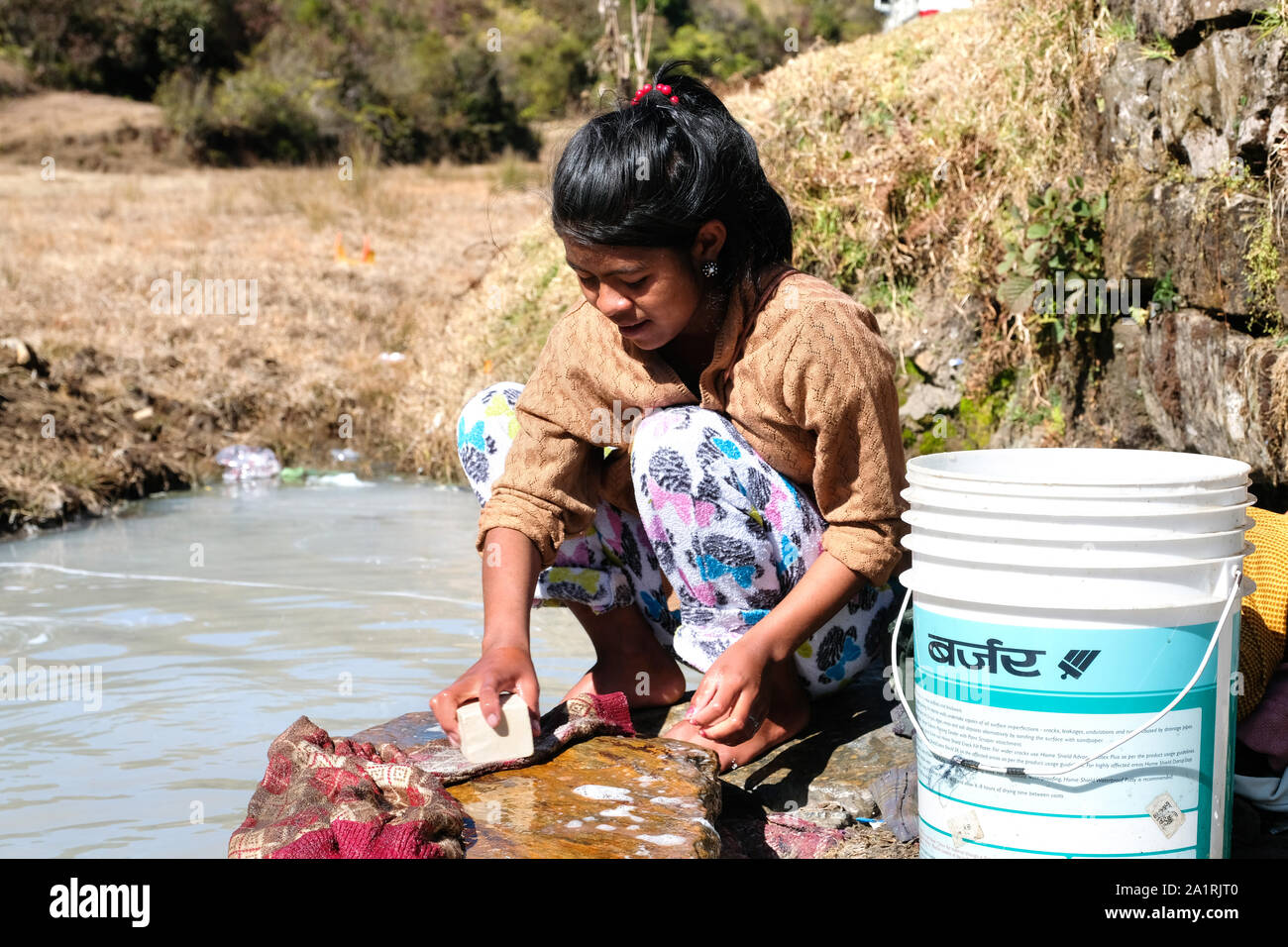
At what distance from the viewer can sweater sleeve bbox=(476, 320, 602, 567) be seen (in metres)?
2.42

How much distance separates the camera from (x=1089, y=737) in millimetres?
1681

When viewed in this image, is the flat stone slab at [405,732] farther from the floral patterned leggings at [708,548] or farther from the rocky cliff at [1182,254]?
the rocky cliff at [1182,254]

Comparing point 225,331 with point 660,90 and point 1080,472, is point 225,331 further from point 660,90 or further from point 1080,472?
point 1080,472

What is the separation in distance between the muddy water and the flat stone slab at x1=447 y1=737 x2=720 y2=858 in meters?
0.64

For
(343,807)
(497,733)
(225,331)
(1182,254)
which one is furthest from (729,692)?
(225,331)

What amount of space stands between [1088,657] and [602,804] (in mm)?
Answer: 793

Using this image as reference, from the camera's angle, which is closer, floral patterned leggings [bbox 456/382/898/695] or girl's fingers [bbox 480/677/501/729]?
girl's fingers [bbox 480/677/501/729]

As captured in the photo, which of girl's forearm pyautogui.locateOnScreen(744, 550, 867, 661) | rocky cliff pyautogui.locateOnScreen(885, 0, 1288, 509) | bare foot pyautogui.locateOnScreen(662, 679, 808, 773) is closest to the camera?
girl's forearm pyautogui.locateOnScreen(744, 550, 867, 661)

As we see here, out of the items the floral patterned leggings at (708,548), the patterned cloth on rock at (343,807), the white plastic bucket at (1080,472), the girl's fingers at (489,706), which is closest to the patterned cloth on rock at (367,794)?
the patterned cloth on rock at (343,807)

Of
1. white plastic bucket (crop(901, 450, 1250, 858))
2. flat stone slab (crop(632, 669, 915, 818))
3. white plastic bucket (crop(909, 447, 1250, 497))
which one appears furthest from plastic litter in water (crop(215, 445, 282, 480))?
white plastic bucket (crop(901, 450, 1250, 858))

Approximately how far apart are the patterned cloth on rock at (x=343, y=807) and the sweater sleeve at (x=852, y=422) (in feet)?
2.75

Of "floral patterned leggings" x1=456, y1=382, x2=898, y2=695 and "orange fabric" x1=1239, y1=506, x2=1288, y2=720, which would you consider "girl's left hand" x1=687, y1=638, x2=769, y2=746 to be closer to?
"floral patterned leggings" x1=456, y1=382, x2=898, y2=695

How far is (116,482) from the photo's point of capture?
567cm
